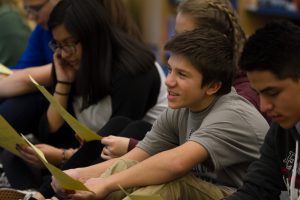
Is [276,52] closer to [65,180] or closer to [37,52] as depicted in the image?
[65,180]

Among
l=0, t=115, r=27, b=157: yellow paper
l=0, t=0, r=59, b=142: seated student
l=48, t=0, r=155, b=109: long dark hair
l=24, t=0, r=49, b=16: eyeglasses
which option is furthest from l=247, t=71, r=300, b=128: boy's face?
l=24, t=0, r=49, b=16: eyeglasses

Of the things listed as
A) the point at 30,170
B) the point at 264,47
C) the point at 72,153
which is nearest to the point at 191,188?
the point at 264,47

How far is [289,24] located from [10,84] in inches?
53.7

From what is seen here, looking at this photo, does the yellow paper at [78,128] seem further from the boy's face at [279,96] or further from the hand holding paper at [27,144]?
the boy's face at [279,96]

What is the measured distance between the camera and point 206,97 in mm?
1611

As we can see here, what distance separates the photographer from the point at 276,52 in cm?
127

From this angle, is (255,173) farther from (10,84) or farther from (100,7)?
(10,84)

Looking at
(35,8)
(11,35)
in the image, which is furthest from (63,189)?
(11,35)

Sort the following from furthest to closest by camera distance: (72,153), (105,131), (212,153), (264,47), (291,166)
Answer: (72,153) < (105,131) < (212,153) < (291,166) < (264,47)

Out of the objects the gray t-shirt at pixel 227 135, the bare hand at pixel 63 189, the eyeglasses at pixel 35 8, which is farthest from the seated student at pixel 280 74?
the eyeglasses at pixel 35 8

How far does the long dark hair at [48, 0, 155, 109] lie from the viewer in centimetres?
209

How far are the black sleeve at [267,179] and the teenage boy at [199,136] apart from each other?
0.09 m

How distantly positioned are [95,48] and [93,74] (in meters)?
0.09

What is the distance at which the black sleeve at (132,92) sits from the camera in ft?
6.97
